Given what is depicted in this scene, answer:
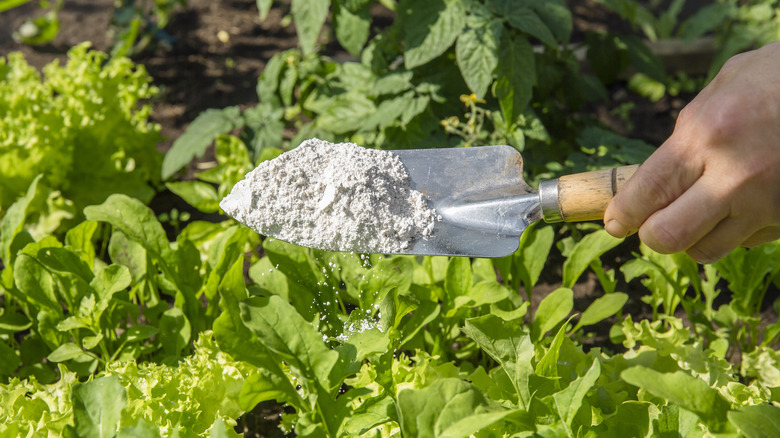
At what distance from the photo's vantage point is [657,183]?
1249mm

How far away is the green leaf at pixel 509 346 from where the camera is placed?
1.36 metres

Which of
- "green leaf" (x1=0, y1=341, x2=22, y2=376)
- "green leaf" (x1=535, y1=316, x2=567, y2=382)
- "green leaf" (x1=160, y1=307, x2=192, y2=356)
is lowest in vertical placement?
"green leaf" (x1=0, y1=341, x2=22, y2=376)

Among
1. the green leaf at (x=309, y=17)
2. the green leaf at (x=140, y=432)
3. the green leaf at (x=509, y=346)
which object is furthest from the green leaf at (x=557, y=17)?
the green leaf at (x=140, y=432)

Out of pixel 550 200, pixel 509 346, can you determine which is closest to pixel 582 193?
pixel 550 200

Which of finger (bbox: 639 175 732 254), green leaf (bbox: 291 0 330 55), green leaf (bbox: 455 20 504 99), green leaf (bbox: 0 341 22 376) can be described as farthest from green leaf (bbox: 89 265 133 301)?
finger (bbox: 639 175 732 254)

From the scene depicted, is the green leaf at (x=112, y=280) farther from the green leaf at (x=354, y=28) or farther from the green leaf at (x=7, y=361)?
the green leaf at (x=354, y=28)

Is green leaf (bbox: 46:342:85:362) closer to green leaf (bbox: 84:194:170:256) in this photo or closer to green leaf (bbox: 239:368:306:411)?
green leaf (bbox: 84:194:170:256)

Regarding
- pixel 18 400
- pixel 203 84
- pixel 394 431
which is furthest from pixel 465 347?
pixel 203 84

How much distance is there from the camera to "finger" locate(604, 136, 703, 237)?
1234mm

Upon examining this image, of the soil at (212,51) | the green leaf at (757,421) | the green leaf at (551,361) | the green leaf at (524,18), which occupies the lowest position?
the soil at (212,51)

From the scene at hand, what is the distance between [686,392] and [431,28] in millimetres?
1347

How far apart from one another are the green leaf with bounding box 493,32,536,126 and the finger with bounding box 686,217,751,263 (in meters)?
0.81

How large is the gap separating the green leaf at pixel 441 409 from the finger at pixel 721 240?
55cm

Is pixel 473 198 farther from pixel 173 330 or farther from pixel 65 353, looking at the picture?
pixel 65 353
